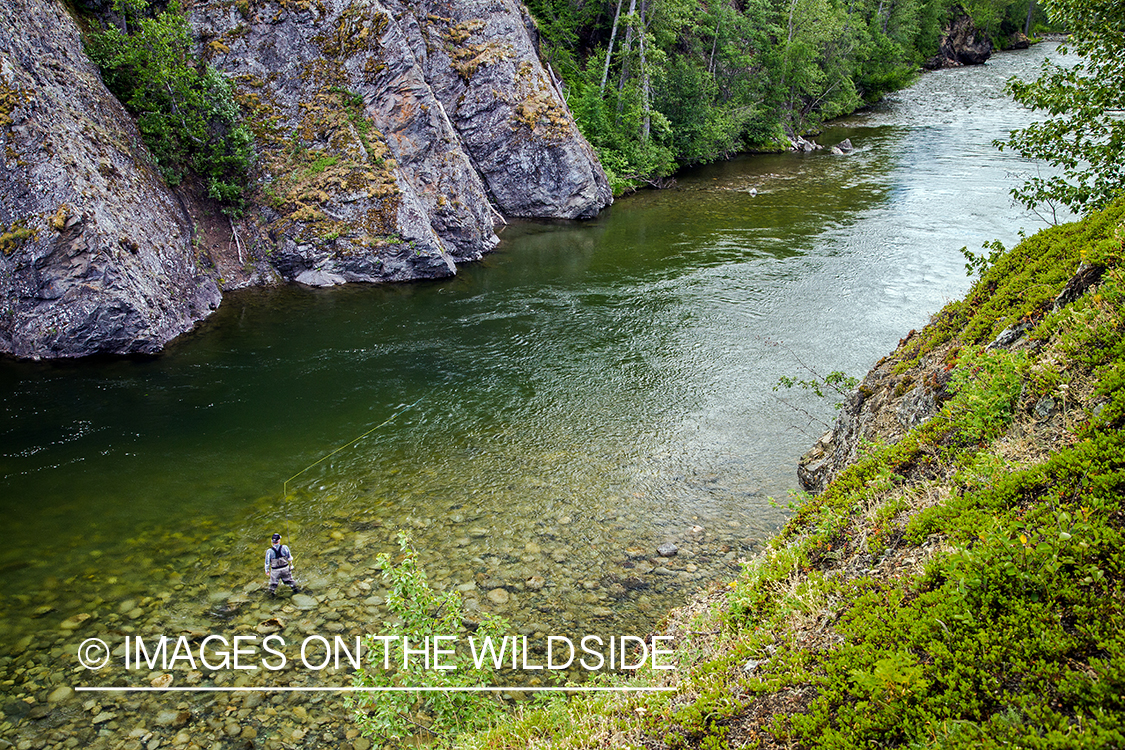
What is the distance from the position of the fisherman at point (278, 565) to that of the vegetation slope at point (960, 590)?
610 centimetres

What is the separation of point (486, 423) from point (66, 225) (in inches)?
612

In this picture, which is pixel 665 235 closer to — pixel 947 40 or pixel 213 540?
pixel 213 540

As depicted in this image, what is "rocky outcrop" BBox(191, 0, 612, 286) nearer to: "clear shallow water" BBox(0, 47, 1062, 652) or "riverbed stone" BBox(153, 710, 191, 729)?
"clear shallow water" BBox(0, 47, 1062, 652)

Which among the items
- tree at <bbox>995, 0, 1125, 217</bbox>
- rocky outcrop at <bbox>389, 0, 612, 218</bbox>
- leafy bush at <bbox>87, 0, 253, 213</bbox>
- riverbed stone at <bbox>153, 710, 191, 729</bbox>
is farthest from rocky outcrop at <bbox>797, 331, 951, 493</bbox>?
rocky outcrop at <bbox>389, 0, 612, 218</bbox>

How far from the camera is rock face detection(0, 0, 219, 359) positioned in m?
19.0

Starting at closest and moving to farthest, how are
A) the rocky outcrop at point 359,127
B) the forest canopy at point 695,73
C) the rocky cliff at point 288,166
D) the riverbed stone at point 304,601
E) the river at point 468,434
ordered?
the riverbed stone at point 304,601 → the river at point 468,434 → the rocky cliff at point 288,166 → the rocky outcrop at point 359,127 → the forest canopy at point 695,73

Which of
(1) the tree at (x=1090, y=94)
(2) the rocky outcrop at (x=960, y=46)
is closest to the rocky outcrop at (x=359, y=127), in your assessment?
(1) the tree at (x=1090, y=94)

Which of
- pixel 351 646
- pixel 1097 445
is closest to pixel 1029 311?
pixel 1097 445

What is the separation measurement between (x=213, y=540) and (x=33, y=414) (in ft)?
29.5

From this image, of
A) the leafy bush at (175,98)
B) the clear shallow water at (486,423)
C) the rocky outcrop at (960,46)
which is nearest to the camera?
the clear shallow water at (486,423)

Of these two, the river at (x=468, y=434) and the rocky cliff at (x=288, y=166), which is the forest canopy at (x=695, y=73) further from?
the river at (x=468, y=434)

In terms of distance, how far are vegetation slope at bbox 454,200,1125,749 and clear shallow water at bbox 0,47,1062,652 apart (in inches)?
184

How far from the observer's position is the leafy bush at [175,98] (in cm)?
2441

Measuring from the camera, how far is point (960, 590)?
4582 mm
